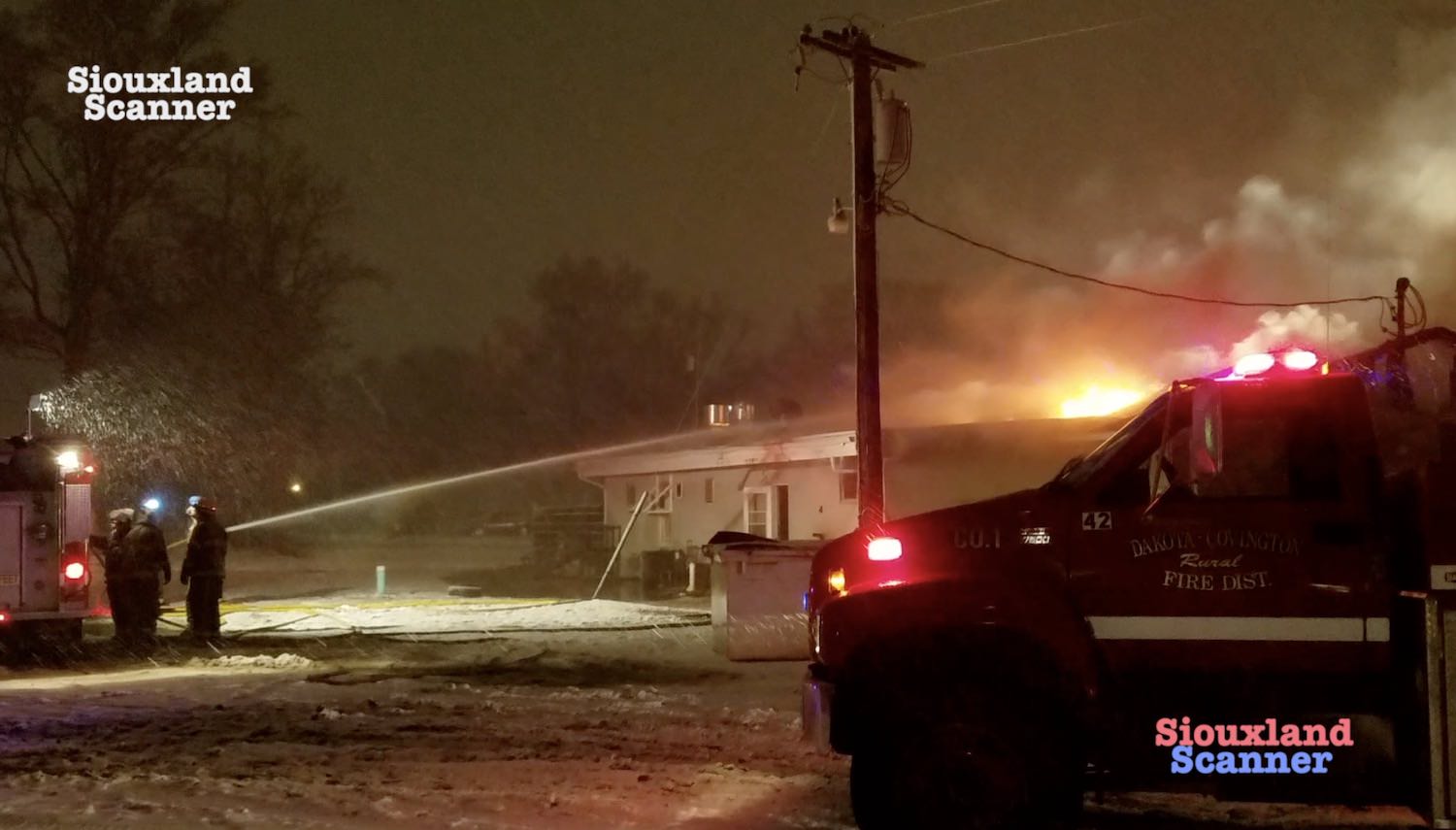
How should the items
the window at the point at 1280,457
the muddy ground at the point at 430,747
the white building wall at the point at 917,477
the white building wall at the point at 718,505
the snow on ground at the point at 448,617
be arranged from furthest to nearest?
the white building wall at the point at 718,505 < the white building wall at the point at 917,477 < the snow on ground at the point at 448,617 < the muddy ground at the point at 430,747 < the window at the point at 1280,457

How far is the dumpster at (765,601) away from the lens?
14.6m

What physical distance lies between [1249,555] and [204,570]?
44.1ft

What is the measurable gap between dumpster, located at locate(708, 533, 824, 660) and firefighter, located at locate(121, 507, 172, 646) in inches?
262

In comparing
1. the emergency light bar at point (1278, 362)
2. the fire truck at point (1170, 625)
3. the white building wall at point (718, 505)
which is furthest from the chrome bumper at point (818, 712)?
the white building wall at point (718, 505)

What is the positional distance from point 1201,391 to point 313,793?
18.2 ft

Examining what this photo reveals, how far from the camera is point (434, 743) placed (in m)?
9.81

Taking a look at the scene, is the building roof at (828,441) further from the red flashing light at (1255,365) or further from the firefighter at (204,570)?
the red flashing light at (1255,365)

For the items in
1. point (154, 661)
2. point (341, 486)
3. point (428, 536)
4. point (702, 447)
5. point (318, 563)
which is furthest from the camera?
point (428, 536)

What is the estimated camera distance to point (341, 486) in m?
50.3

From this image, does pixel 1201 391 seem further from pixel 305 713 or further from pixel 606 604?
pixel 606 604

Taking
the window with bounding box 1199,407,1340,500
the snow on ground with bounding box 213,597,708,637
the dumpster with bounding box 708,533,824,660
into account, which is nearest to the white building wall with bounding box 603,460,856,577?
the snow on ground with bounding box 213,597,708,637

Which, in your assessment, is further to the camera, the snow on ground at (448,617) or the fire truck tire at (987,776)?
the snow on ground at (448,617)

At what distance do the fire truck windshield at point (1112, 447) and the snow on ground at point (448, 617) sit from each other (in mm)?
12175

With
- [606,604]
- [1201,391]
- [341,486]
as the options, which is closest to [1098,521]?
[1201,391]
